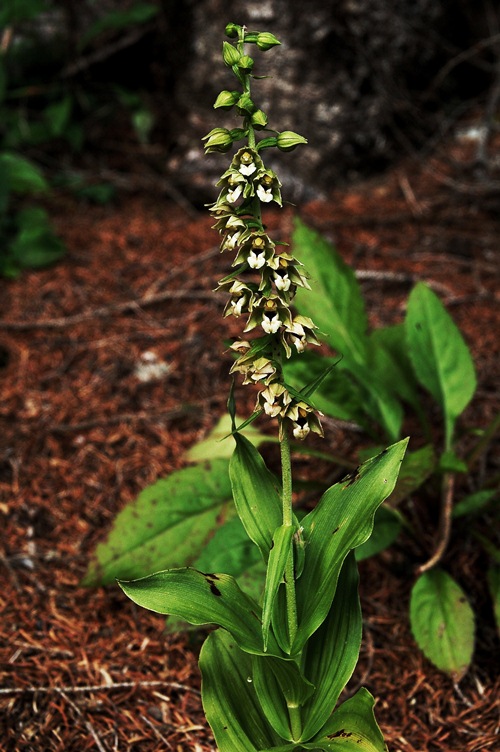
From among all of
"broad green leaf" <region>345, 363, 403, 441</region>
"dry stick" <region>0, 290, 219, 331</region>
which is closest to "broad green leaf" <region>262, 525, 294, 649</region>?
"broad green leaf" <region>345, 363, 403, 441</region>

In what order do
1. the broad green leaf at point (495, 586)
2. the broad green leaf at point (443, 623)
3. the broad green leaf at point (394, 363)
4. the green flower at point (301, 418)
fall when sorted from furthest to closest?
the broad green leaf at point (394, 363), the broad green leaf at point (495, 586), the broad green leaf at point (443, 623), the green flower at point (301, 418)

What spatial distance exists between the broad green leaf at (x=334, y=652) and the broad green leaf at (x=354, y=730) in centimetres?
4

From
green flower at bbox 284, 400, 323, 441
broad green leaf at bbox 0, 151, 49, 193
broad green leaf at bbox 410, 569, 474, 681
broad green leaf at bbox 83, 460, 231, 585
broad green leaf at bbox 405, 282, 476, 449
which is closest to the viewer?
green flower at bbox 284, 400, 323, 441

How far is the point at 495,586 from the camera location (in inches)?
106

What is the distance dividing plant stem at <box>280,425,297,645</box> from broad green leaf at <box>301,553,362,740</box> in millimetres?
161

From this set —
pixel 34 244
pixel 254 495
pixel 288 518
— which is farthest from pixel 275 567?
pixel 34 244

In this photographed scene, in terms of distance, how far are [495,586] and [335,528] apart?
3.08 feet

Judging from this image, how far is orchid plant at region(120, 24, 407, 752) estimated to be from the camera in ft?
6.00

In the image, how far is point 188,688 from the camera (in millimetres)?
2574

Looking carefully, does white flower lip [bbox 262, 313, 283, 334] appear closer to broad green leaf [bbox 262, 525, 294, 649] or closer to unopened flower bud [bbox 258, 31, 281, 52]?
broad green leaf [bbox 262, 525, 294, 649]

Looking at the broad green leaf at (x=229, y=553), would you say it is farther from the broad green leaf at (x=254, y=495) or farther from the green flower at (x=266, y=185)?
the green flower at (x=266, y=185)

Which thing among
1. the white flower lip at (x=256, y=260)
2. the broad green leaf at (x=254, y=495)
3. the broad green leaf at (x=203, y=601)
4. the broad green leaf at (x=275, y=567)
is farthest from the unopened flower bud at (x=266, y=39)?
the broad green leaf at (x=203, y=601)

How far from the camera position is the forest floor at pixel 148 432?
252 centimetres

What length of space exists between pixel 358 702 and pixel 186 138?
4.39m
